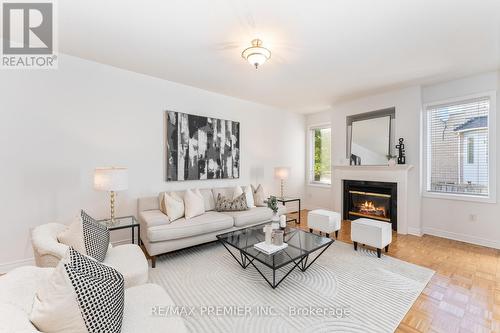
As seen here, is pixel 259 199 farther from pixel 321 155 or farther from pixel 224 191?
pixel 321 155

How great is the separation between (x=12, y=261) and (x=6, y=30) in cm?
262

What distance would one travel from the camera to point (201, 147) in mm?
4141

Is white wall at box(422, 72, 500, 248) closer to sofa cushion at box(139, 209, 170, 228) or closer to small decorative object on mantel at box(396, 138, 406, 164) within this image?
small decorative object on mantel at box(396, 138, 406, 164)

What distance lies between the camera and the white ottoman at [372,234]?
2.99 m

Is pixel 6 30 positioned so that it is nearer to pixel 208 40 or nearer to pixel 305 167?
pixel 208 40

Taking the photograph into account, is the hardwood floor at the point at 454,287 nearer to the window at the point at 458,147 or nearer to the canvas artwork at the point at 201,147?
the window at the point at 458,147

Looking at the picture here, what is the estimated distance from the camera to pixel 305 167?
626cm

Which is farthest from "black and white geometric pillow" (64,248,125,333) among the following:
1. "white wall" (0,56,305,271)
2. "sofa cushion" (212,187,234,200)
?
"sofa cushion" (212,187,234,200)

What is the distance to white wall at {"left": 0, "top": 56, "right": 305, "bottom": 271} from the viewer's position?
2.64 meters

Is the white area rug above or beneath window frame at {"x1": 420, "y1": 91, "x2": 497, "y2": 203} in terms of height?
beneath

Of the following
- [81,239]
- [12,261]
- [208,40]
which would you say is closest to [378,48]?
[208,40]

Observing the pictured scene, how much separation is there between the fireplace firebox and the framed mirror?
478mm

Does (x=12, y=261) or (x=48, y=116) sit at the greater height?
(x=48, y=116)

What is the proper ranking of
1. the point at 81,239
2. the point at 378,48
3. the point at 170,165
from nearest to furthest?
the point at 81,239 < the point at 378,48 < the point at 170,165
